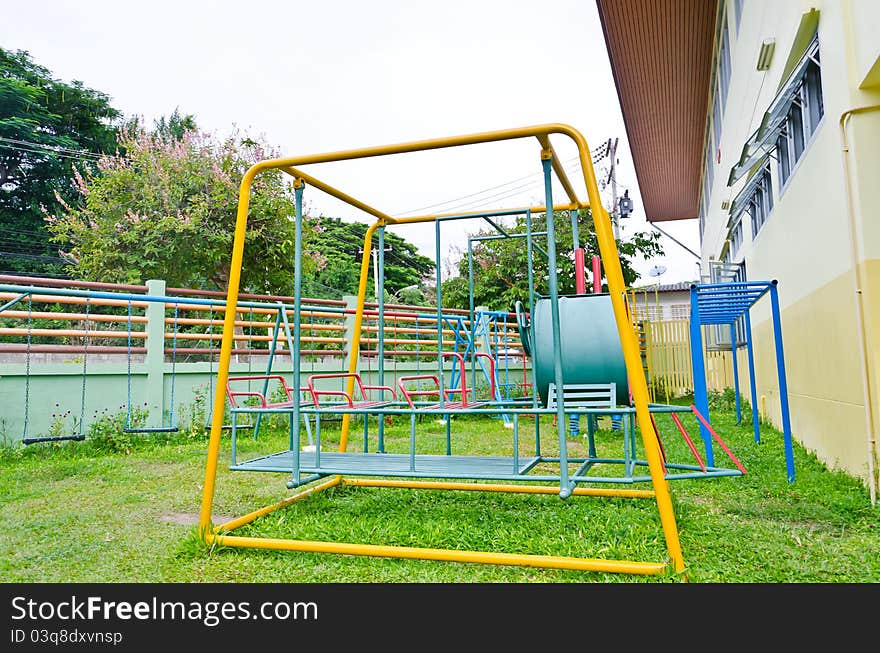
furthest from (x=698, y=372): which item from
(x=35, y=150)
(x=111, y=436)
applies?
(x=35, y=150)

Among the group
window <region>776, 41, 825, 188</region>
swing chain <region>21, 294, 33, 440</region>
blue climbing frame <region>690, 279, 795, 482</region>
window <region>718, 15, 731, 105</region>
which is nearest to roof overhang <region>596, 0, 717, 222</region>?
window <region>718, 15, 731, 105</region>

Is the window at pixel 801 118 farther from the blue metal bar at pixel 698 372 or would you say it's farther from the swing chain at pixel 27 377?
the swing chain at pixel 27 377

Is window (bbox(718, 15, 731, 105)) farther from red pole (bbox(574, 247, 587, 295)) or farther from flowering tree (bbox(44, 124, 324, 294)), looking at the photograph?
flowering tree (bbox(44, 124, 324, 294))

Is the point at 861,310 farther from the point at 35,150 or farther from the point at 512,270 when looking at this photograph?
the point at 35,150

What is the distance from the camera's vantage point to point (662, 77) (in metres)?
12.7

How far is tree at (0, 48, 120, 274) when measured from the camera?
81.8 feet

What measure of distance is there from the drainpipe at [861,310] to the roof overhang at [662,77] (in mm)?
7009

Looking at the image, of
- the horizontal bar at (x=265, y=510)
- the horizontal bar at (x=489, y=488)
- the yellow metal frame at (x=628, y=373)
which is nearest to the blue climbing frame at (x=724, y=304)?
the horizontal bar at (x=489, y=488)

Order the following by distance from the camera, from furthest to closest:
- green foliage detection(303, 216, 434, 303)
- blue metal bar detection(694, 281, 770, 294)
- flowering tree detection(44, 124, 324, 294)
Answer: green foliage detection(303, 216, 434, 303) < flowering tree detection(44, 124, 324, 294) < blue metal bar detection(694, 281, 770, 294)

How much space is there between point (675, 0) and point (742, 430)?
23.2 ft

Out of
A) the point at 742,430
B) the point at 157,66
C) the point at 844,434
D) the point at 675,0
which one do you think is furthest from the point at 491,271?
the point at 157,66

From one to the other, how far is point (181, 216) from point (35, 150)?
20.2 m

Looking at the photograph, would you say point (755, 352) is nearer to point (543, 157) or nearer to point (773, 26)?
point (773, 26)

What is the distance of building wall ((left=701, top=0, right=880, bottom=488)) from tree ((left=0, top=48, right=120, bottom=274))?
86.8 ft
